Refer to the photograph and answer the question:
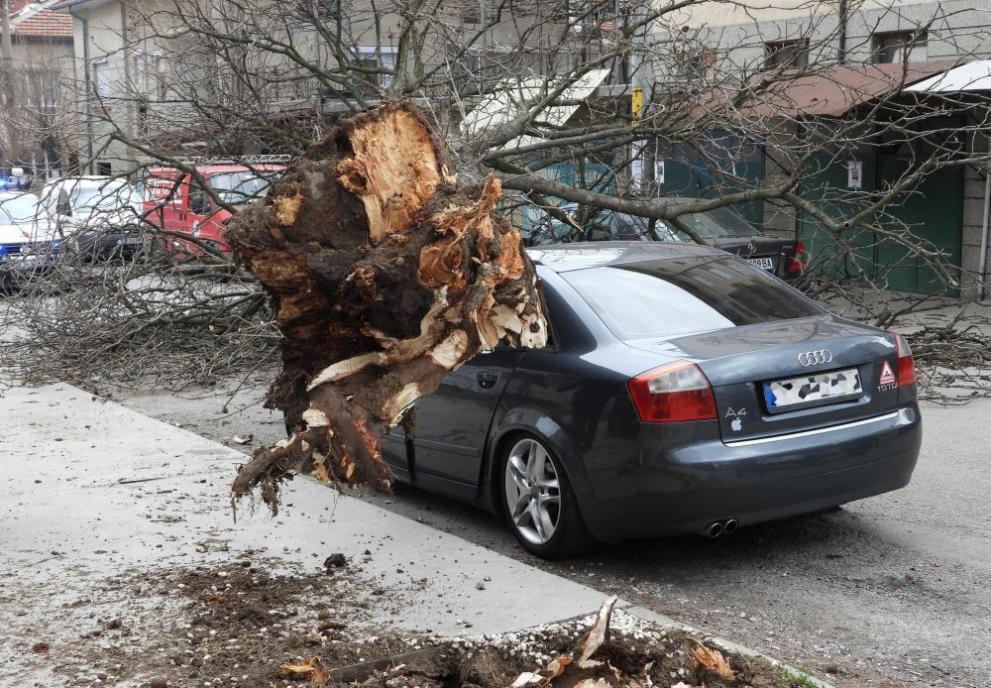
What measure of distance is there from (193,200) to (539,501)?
316 inches

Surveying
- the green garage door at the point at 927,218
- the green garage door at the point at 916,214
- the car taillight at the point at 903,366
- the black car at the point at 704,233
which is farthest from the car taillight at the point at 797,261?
the car taillight at the point at 903,366

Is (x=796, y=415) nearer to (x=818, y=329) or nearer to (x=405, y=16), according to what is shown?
(x=818, y=329)

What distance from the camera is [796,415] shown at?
5684 millimetres

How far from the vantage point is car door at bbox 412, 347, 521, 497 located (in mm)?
6348

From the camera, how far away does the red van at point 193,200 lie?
11.3m

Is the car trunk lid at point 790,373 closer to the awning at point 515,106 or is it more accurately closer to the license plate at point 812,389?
the license plate at point 812,389

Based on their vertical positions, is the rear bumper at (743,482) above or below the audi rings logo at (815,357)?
below

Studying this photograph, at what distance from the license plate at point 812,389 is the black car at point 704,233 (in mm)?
5781

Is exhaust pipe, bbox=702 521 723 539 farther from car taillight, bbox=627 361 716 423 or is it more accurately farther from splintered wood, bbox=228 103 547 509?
splintered wood, bbox=228 103 547 509

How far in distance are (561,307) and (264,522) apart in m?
1.91

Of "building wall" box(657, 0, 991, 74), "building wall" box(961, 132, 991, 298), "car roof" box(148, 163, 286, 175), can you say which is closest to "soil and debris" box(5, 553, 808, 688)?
"car roof" box(148, 163, 286, 175)

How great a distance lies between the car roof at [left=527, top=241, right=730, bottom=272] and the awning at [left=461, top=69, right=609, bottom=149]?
2930 mm

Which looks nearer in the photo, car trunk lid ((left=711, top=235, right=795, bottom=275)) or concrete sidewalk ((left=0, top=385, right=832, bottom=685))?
concrete sidewalk ((left=0, top=385, right=832, bottom=685))

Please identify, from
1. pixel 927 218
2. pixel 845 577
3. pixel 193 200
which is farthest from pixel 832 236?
pixel 927 218
